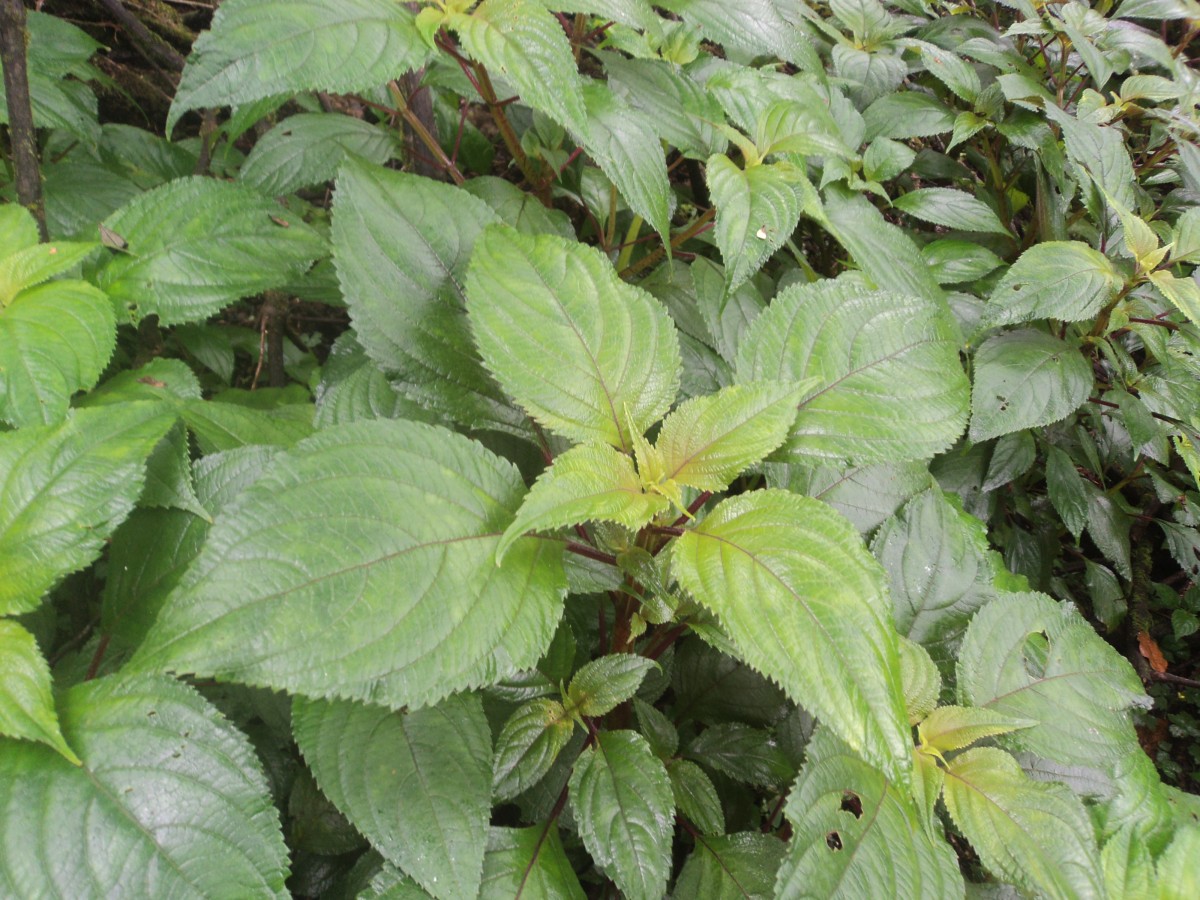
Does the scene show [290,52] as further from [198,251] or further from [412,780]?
[412,780]

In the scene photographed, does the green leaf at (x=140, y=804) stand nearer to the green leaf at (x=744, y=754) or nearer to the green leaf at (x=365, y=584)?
the green leaf at (x=365, y=584)

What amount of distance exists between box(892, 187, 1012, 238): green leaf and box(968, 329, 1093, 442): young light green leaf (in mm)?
350

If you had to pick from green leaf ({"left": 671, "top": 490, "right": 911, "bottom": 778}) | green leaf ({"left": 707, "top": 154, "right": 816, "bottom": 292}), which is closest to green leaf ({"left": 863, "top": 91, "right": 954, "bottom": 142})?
green leaf ({"left": 707, "top": 154, "right": 816, "bottom": 292})

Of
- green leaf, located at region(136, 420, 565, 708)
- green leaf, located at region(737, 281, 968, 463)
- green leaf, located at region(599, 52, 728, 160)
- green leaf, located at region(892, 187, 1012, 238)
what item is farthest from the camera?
green leaf, located at region(892, 187, 1012, 238)

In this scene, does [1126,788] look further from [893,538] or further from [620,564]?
[620,564]

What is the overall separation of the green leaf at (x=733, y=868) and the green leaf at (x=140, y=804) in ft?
1.74

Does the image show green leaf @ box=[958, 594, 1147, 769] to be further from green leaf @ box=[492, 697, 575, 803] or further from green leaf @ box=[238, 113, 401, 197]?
green leaf @ box=[238, 113, 401, 197]

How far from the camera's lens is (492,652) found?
0.70m

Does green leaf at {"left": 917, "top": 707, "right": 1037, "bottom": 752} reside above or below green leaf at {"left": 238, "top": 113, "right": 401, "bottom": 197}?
below

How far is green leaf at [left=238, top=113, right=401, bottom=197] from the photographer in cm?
133

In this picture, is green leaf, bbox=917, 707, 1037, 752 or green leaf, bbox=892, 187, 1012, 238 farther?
green leaf, bbox=892, 187, 1012, 238

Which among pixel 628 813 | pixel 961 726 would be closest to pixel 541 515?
pixel 628 813

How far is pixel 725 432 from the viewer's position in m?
0.84

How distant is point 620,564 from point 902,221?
1.73 meters
